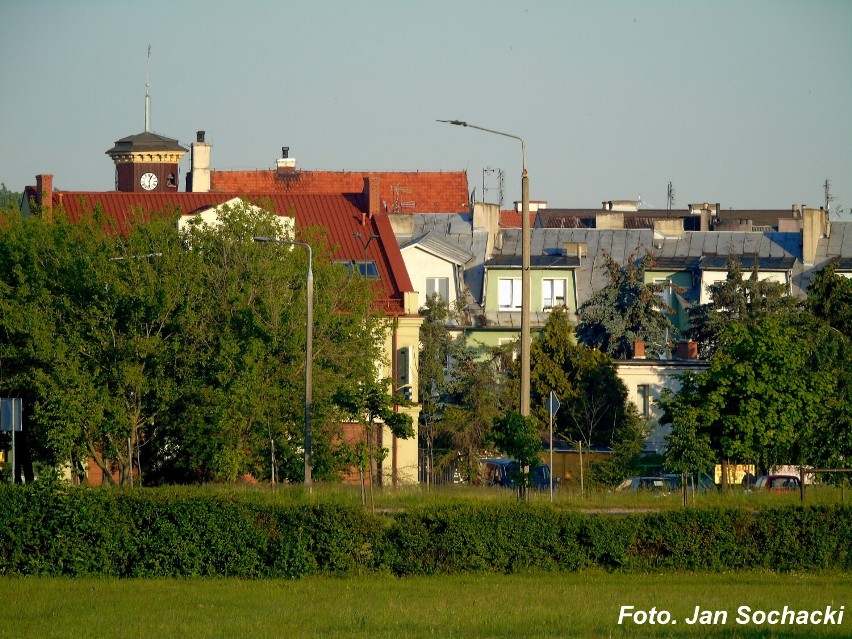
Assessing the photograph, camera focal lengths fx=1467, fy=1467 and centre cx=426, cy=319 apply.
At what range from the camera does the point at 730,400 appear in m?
36.2

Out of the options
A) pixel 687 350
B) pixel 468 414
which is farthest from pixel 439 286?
pixel 468 414

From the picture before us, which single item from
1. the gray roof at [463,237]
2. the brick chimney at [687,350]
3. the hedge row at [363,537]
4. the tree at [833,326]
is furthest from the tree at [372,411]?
the gray roof at [463,237]

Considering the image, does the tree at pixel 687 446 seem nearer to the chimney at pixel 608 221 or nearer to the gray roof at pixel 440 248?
the gray roof at pixel 440 248

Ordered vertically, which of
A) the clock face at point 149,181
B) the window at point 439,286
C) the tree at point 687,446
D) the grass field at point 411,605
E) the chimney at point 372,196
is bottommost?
the grass field at point 411,605

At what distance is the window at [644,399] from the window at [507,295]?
409 inches

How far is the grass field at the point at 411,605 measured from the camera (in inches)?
718

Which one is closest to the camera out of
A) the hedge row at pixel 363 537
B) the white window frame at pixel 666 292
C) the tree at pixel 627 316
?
the hedge row at pixel 363 537

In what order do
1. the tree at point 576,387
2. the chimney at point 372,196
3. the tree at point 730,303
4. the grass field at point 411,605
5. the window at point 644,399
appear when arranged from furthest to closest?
the tree at point 730,303, the window at point 644,399, the tree at point 576,387, the chimney at point 372,196, the grass field at point 411,605

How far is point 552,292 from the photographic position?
6788cm

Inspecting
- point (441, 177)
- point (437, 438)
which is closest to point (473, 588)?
point (437, 438)

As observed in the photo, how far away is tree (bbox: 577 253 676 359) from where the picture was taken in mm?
65000

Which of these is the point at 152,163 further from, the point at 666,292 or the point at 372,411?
the point at 372,411

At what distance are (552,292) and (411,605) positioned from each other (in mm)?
48123

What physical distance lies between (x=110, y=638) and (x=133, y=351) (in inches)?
797
